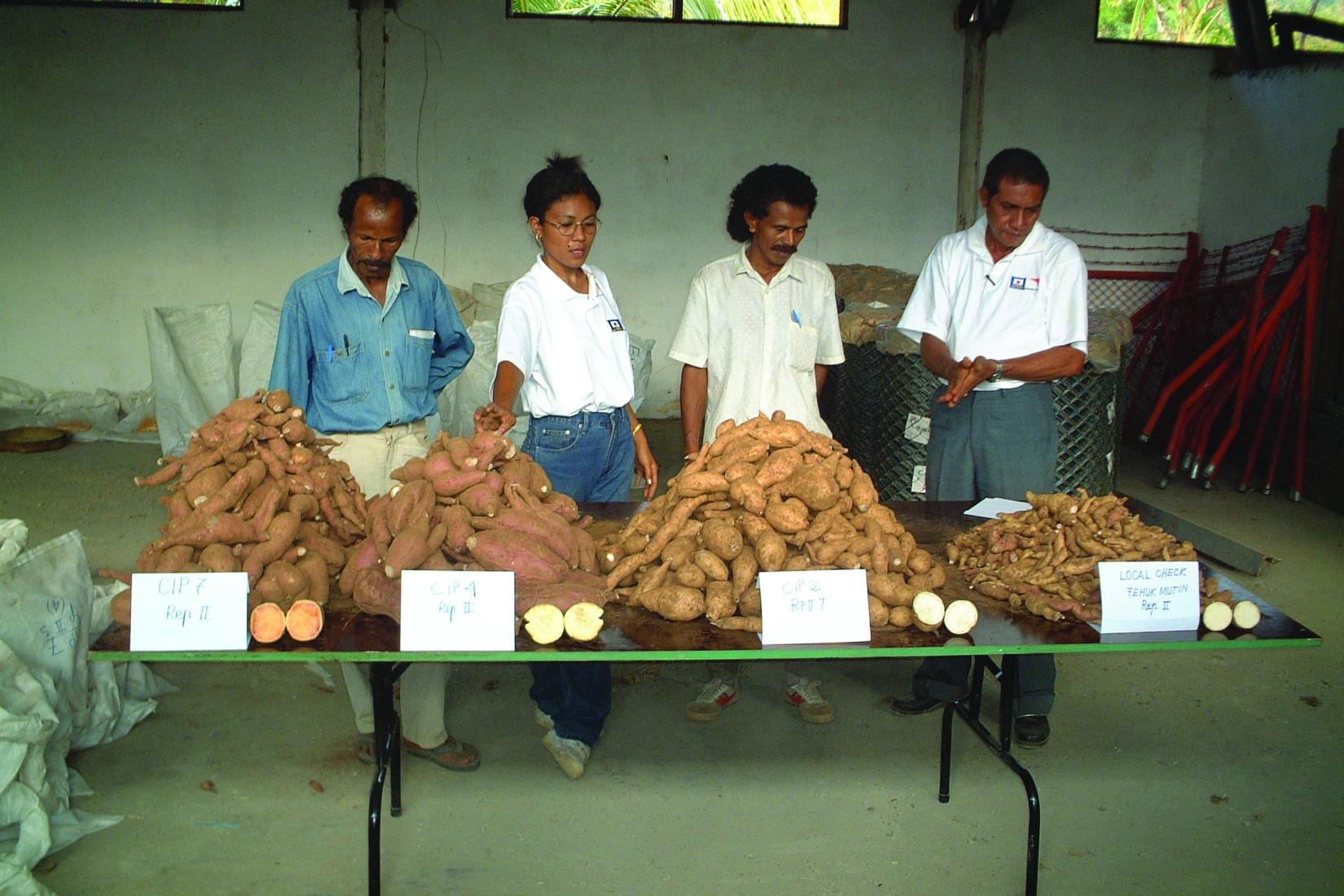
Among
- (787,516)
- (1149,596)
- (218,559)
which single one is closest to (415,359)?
(218,559)

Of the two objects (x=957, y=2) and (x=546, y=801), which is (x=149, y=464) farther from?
(x=957, y=2)

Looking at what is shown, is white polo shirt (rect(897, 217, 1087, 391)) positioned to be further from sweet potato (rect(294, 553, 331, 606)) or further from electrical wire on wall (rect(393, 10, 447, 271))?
electrical wire on wall (rect(393, 10, 447, 271))

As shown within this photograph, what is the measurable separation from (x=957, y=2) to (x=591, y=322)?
6.25 meters

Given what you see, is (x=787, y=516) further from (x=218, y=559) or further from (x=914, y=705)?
(x=914, y=705)

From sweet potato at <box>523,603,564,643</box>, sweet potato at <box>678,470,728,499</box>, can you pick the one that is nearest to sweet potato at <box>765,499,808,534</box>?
sweet potato at <box>678,470,728,499</box>

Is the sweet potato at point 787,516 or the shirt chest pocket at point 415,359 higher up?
the shirt chest pocket at point 415,359

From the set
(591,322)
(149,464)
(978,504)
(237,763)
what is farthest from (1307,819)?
(149,464)

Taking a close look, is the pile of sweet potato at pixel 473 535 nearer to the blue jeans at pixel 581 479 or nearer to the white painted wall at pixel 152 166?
the blue jeans at pixel 581 479

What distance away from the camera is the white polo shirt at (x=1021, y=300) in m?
3.21

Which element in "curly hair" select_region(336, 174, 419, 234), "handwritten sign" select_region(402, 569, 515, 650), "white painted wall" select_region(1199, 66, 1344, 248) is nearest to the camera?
"handwritten sign" select_region(402, 569, 515, 650)

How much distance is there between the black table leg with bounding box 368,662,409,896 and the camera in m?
2.39

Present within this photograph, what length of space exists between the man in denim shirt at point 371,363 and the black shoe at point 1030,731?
164 centimetres

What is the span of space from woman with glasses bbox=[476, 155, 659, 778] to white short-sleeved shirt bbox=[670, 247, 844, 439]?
0.33 meters

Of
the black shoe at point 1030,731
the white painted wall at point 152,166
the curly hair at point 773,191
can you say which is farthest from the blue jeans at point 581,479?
the white painted wall at point 152,166
